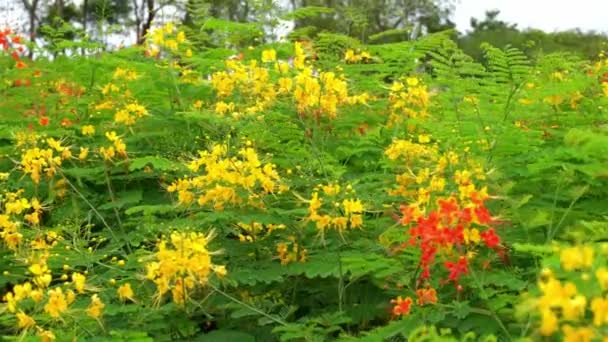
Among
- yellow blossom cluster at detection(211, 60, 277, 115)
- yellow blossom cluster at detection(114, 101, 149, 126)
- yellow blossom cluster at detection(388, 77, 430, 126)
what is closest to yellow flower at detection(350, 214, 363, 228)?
yellow blossom cluster at detection(211, 60, 277, 115)

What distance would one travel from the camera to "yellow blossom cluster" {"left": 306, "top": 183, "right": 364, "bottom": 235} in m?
3.13

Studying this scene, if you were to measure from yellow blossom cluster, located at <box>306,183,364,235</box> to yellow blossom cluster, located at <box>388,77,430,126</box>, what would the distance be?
3.17ft

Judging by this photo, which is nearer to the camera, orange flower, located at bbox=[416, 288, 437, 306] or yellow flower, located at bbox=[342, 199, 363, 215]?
orange flower, located at bbox=[416, 288, 437, 306]

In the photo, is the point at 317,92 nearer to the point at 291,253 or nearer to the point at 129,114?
the point at 291,253

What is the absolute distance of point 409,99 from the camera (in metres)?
4.13

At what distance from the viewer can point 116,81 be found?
5758 mm

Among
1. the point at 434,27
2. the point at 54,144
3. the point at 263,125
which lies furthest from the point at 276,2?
the point at 434,27

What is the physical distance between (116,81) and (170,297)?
2.79 meters

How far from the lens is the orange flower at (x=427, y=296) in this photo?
2.76 m

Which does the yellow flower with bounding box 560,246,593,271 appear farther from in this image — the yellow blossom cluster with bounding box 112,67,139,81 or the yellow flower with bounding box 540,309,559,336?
the yellow blossom cluster with bounding box 112,67,139,81

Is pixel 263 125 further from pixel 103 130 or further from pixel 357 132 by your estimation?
pixel 103 130

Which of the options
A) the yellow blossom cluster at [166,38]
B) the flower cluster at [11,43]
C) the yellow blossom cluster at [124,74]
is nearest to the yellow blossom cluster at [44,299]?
the yellow blossom cluster at [166,38]

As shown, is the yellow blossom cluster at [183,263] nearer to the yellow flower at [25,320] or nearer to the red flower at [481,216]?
the yellow flower at [25,320]

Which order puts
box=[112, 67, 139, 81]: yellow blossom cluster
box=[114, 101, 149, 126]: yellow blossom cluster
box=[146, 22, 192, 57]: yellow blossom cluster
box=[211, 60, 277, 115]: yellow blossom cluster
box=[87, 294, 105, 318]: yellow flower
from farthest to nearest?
box=[112, 67, 139, 81]: yellow blossom cluster
box=[146, 22, 192, 57]: yellow blossom cluster
box=[114, 101, 149, 126]: yellow blossom cluster
box=[211, 60, 277, 115]: yellow blossom cluster
box=[87, 294, 105, 318]: yellow flower
